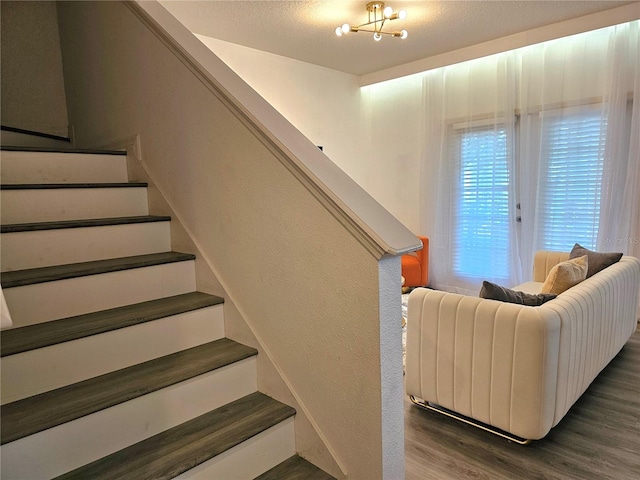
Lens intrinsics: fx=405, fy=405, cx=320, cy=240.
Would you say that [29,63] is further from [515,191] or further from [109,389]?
[515,191]

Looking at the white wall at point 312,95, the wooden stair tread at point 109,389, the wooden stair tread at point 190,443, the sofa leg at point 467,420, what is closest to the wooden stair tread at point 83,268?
the wooden stair tread at point 109,389

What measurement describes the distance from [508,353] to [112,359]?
5.72 feet

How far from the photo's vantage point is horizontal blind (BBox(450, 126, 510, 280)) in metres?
4.55

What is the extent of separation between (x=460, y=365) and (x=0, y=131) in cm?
307

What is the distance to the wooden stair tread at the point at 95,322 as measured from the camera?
52.1 inches

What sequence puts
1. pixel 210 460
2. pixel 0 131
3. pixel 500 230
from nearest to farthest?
pixel 210 460 → pixel 0 131 → pixel 500 230

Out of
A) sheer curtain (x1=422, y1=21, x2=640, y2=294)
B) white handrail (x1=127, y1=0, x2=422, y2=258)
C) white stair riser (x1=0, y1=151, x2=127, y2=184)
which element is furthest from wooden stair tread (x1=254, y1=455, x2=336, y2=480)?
sheer curtain (x1=422, y1=21, x2=640, y2=294)

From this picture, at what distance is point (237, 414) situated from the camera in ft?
4.91

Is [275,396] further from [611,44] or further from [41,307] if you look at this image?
[611,44]

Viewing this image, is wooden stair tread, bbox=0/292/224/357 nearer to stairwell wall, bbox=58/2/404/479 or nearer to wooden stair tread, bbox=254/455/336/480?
stairwell wall, bbox=58/2/404/479

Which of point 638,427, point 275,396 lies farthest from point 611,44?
point 275,396

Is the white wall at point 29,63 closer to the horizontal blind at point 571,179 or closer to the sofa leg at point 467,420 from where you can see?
the sofa leg at point 467,420

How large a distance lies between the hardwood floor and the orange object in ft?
8.36

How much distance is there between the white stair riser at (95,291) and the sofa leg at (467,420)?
1.56 meters
